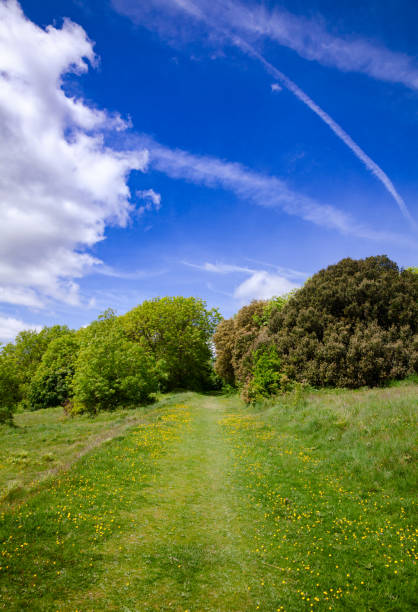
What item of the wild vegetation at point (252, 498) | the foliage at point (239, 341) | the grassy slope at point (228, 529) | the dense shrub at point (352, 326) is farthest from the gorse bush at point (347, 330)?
the grassy slope at point (228, 529)

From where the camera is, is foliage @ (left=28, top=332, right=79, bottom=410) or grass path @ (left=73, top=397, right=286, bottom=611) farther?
foliage @ (left=28, top=332, right=79, bottom=410)

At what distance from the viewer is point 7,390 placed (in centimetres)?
2923

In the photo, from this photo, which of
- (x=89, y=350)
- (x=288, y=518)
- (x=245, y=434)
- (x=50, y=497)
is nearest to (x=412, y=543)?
(x=288, y=518)

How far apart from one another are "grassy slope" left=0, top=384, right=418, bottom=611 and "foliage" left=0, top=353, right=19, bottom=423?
20616 mm

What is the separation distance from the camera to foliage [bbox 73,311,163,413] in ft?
101

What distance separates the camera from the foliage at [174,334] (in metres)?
52.0

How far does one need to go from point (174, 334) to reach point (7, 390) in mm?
27520

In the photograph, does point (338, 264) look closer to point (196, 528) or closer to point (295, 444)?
point (295, 444)

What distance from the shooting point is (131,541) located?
23.3 feet


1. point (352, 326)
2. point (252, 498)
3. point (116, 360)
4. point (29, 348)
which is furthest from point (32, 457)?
point (29, 348)

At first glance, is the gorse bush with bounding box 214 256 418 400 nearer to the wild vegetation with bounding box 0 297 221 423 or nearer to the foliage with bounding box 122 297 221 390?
the wild vegetation with bounding box 0 297 221 423

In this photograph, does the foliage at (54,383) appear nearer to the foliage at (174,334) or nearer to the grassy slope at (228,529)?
the foliage at (174,334)

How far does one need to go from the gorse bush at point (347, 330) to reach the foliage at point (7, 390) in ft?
74.8

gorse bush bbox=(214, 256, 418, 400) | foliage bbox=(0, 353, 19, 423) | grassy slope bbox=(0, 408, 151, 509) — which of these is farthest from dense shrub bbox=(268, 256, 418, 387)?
foliage bbox=(0, 353, 19, 423)
